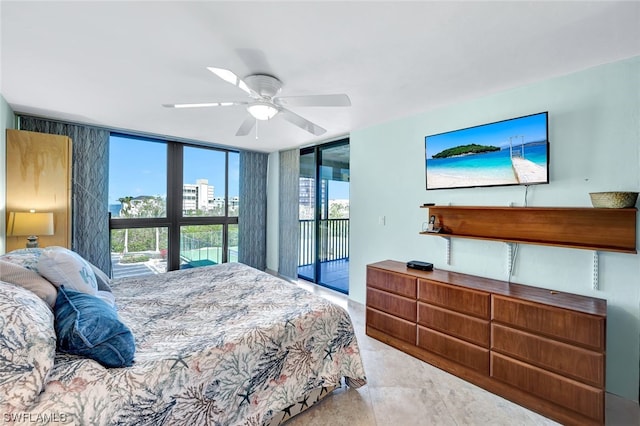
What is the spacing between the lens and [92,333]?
1.26 m

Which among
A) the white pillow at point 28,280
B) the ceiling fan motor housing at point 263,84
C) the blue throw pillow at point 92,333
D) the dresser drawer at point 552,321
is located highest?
the ceiling fan motor housing at point 263,84

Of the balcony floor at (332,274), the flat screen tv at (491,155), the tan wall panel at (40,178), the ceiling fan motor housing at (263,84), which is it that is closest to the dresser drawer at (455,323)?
the flat screen tv at (491,155)

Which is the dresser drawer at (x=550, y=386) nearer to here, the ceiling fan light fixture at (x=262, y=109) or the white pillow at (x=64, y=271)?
the ceiling fan light fixture at (x=262, y=109)

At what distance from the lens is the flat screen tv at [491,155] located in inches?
85.3

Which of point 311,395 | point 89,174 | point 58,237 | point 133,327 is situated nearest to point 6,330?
point 133,327

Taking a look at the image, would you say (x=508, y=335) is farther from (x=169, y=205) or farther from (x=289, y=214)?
(x=169, y=205)

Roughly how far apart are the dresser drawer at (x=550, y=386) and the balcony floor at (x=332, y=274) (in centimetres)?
235

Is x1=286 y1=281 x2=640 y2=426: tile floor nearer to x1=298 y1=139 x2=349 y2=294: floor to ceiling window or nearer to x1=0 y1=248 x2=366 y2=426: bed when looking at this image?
x1=0 y1=248 x2=366 y2=426: bed

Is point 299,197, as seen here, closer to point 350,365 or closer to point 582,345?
point 350,365

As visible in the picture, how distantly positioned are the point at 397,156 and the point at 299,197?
6.57ft

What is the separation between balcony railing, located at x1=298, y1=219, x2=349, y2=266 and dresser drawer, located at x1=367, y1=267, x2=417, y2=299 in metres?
1.80

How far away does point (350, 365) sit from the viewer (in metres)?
2.01

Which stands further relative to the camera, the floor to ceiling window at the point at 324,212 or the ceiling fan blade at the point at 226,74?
the floor to ceiling window at the point at 324,212

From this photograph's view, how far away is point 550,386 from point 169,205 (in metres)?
4.80
